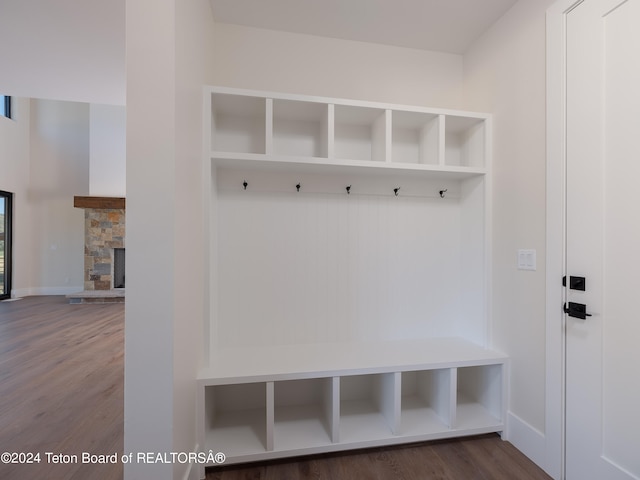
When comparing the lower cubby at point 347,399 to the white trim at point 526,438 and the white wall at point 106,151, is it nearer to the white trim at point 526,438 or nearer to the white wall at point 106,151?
the white trim at point 526,438

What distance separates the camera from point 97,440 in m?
1.82

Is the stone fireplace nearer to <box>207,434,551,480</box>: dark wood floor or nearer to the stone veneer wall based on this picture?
the stone veneer wall

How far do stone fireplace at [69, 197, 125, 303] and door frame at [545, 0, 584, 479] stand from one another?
6711 mm

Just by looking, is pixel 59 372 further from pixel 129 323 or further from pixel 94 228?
pixel 94 228

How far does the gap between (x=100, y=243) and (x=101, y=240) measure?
0.06 m

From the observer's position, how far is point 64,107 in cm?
657

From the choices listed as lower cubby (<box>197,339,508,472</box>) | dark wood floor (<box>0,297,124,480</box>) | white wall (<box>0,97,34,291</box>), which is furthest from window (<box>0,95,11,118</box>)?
lower cubby (<box>197,339,508,472</box>)

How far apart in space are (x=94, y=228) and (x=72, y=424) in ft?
17.0

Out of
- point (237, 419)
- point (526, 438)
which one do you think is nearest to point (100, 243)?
point (237, 419)

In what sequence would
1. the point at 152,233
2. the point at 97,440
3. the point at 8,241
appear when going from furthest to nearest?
1. the point at 8,241
2. the point at 97,440
3. the point at 152,233

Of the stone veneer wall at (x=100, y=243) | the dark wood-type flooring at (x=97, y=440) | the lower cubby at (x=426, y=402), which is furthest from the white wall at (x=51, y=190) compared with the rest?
the lower cubby at (x=426, y=402)

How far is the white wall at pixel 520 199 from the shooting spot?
5.29 feet

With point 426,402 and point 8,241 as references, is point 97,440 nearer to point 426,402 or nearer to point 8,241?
point 426,402

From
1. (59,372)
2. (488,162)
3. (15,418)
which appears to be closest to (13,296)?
(59,372)
